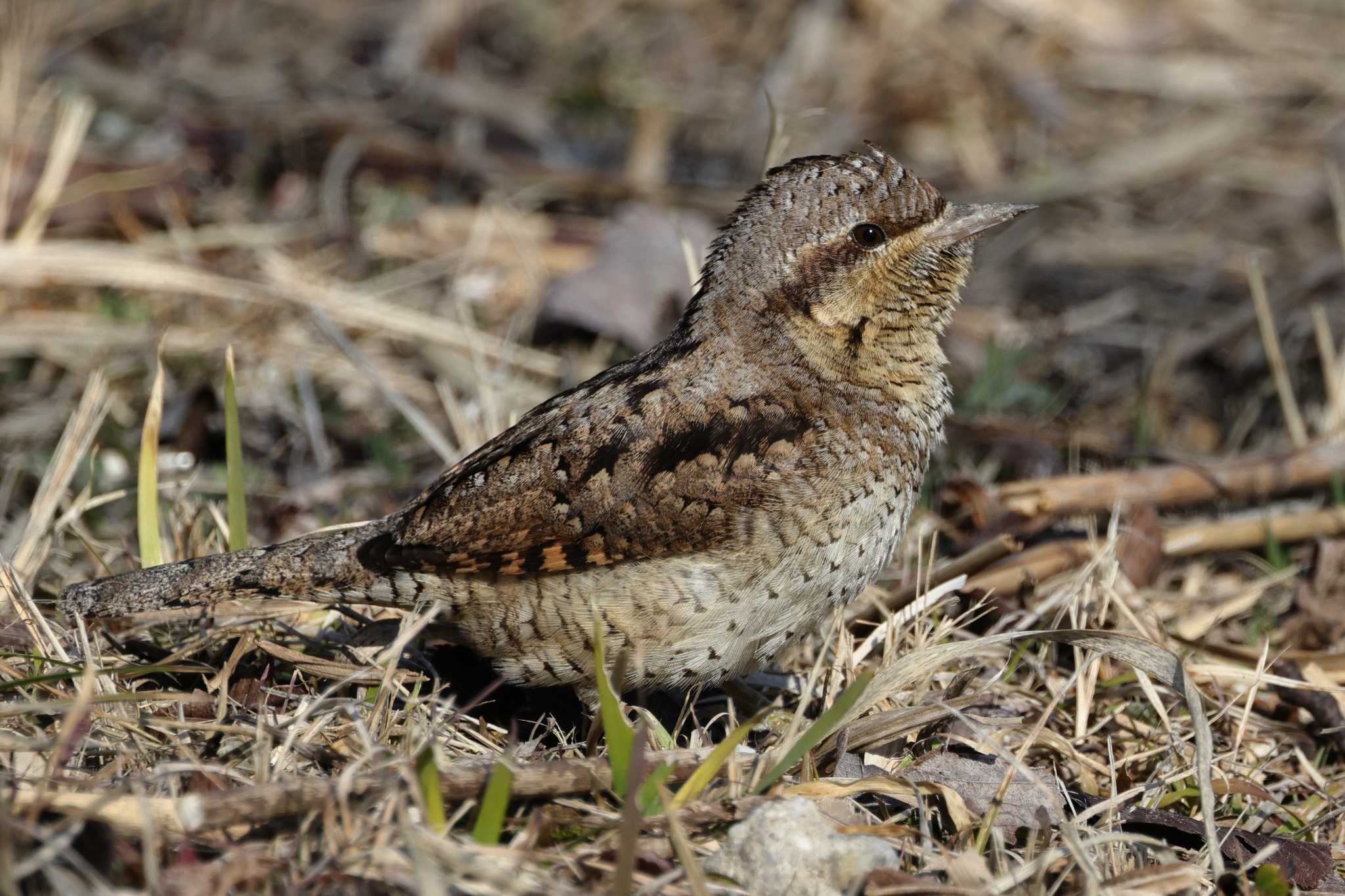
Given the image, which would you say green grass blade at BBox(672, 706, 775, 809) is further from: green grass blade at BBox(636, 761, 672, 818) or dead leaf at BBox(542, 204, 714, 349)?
dead leaf at BBox(542, 204, 714, 349)

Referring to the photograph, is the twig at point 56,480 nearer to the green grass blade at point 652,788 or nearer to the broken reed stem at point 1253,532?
the green grass blade at point 652,788

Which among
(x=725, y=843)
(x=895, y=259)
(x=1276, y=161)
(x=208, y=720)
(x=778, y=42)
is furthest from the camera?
(x=778, y=42)

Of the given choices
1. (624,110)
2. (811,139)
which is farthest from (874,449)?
(624,110)

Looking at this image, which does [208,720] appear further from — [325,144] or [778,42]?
[778,42]

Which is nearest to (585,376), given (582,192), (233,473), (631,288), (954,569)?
(631,288)

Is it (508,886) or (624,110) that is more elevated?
(624,110)

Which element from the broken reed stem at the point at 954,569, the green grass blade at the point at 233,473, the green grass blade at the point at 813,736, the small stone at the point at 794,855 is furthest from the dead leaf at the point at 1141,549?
the green grass blade at the point at 233,473

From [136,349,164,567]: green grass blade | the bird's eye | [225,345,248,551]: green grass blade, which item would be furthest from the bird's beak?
[136,349,164,567]: green grass blade
